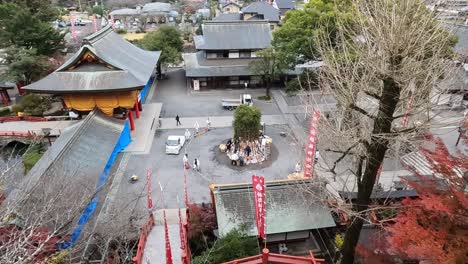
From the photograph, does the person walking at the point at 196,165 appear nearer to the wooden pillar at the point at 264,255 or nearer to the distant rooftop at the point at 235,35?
the wooden pillar at the point at 264,255

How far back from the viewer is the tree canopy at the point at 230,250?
38.9 ft

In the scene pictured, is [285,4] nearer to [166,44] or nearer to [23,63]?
[166,44]

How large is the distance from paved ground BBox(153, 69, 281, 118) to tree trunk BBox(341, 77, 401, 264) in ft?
65.2

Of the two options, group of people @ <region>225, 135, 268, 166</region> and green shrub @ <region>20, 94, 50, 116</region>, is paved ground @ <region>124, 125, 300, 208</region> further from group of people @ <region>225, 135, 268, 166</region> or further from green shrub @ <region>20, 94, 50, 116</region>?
green shrub @ <region>20, 94, 50, 116</region>

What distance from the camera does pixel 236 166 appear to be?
21875 mm

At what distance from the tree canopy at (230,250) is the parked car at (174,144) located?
11.6 m

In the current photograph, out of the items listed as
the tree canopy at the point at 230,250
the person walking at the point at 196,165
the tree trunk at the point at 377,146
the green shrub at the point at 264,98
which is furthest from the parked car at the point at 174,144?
the tree trunk at the point at 377,146

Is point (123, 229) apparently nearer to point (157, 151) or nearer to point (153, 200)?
point (153, 200)

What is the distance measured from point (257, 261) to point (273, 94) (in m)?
26.7

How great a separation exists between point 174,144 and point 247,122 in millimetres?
5749

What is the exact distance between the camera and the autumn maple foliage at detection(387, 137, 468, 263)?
27.7 feet

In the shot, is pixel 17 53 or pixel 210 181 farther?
pixel 17 53

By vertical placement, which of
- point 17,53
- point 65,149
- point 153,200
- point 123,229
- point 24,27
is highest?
point 24,27

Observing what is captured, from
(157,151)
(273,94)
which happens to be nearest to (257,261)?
(157,151)
